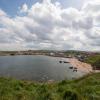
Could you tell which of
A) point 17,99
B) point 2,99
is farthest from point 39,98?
point 2,99

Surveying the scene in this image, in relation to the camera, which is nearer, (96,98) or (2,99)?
(2,99)

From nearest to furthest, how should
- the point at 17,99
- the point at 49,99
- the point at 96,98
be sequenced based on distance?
the point at 17,99
the point at 49,99
the point at 96,98

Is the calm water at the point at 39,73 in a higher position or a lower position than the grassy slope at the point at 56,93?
lower

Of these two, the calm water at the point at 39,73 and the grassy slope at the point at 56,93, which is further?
the calm water at the point at 39,73

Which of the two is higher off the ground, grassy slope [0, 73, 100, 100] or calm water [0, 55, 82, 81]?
grassy slope [0, 73, 100, 100]

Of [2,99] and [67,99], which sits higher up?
[2,99]

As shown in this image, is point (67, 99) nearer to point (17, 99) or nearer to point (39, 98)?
point (39, 98)

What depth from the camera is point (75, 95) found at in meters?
14.0

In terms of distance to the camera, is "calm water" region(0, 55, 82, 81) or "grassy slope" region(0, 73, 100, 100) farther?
"calm water" region(0, 55, 82, 81)

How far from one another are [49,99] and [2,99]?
12.6 feet

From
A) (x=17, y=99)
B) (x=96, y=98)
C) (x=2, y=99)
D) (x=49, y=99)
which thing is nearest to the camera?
(x=2, y=99)

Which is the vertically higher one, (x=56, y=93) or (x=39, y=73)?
(x=56, y=93)

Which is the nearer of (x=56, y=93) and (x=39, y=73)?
(x=56, y=93)

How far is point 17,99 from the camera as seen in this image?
10.9 metres
